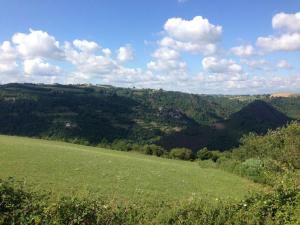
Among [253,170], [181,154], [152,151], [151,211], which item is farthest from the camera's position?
[152,151]

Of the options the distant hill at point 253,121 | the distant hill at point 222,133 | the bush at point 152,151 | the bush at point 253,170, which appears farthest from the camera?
the distant hill at point 253,121

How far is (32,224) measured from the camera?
32.3 ft

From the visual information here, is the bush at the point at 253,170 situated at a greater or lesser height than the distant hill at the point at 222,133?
greater

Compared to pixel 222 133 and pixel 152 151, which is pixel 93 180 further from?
pixel 222 133

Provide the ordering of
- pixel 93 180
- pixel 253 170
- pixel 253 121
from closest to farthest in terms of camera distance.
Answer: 1. pixel 93 180
2. pixel 253 170
3. pixel 253 121

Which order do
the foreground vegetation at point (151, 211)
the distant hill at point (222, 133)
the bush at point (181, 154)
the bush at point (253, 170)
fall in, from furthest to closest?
the distant hill at point (222, 133), the bush at point (181, 154), the bush at point (253, 170), the foreground vegetation at point (151, 211)

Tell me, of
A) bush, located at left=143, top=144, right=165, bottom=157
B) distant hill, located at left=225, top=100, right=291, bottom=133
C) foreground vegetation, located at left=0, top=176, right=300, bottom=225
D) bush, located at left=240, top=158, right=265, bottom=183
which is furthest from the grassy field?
distant hill, located at left=225, top=100, right=291, bottom=133

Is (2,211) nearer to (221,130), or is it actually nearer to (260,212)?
(260,212)

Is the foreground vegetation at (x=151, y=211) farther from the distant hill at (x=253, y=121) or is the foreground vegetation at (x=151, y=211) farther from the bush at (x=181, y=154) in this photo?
the distant hill at (x=253, y=121)

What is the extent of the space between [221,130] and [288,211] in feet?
499

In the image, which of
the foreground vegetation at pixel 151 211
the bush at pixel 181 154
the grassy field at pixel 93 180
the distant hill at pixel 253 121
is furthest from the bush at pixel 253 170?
the distant hill at pixel 253 121

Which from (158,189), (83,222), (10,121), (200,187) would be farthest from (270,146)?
(10,121)

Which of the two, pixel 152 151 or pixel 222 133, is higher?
pixel 152 151

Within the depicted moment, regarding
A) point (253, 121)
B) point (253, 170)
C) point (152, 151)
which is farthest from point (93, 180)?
point (253, 121)
